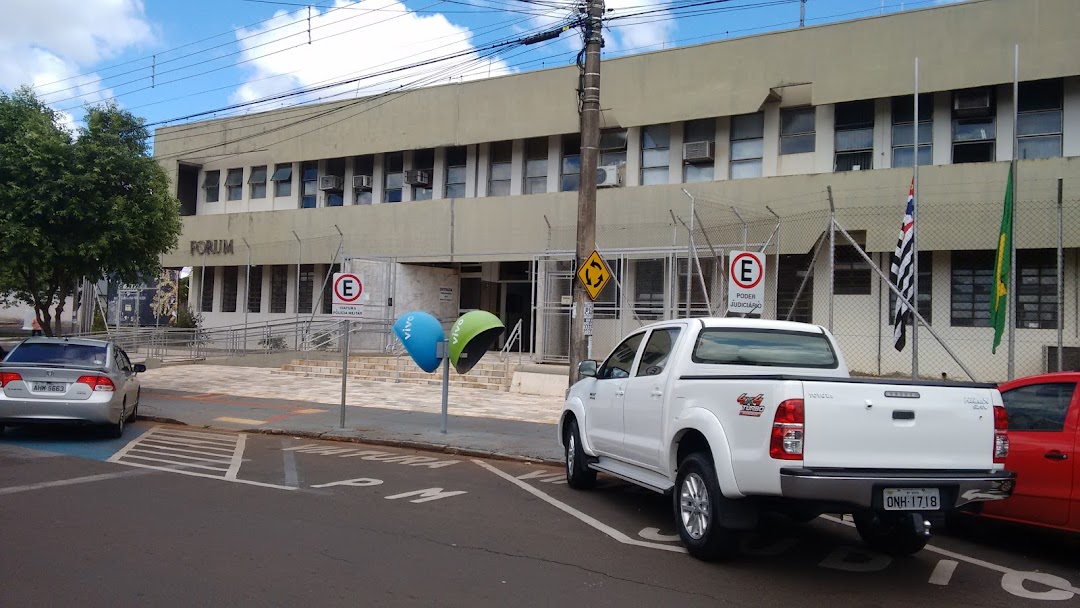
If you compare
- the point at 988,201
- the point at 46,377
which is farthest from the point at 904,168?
the point at 46,377

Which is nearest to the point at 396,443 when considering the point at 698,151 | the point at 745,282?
the point at 745,282

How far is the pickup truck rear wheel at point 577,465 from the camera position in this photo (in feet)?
30.9

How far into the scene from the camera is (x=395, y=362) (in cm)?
2480

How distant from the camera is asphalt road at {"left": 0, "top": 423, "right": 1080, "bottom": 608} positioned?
18.3ft

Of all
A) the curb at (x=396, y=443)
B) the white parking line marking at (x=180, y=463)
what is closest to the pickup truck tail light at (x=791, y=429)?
the curb at (x=396, y=443)

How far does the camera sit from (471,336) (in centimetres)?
1344

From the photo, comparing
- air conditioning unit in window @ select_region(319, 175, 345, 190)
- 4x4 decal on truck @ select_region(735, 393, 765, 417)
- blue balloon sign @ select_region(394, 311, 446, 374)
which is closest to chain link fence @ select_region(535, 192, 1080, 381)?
blue balloon sign @ select_region(394, 311, 446, 374)

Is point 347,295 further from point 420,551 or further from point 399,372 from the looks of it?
point 399,372

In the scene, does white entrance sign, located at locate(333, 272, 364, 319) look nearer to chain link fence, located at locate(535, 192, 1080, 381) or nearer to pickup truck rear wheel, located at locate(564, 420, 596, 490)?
pickup truck rear wheel, located at locate(564, 420, 596, 490)

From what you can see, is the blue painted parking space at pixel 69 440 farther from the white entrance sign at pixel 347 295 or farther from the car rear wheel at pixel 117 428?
the white entrance sign at pixel 347 295

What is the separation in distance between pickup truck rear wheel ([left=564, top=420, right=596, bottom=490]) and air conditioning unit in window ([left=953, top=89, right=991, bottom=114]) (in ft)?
48.9

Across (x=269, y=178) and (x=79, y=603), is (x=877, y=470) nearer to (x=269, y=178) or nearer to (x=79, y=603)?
(x=79, y=603)

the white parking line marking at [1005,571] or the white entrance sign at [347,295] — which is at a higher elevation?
the white entrance sign at [347,295]

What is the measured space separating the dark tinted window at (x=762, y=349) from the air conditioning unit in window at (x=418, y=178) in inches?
871
